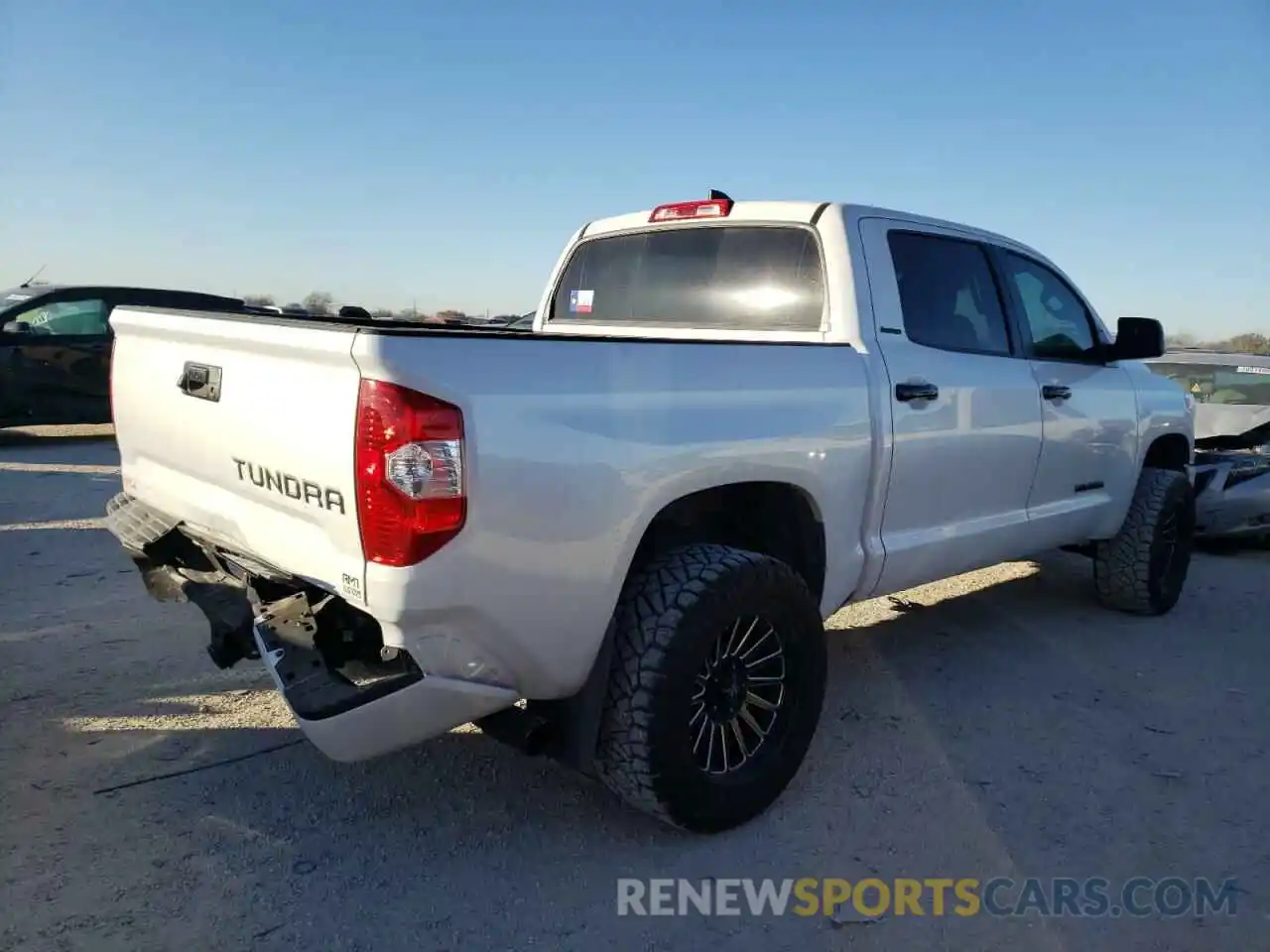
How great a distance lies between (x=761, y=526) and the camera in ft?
11.0

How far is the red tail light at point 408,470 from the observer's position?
220 cm

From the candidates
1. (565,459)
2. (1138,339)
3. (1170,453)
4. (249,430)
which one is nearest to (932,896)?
(565,459)

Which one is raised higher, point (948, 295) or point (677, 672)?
point (948, 295)

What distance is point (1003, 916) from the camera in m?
2.57

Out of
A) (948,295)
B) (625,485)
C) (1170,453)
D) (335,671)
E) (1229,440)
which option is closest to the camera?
(335,671)

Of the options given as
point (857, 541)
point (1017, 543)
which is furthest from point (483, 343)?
point (1017, 543)

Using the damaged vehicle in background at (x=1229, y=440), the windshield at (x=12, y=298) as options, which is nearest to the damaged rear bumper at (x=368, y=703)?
the damaged vehicle in background at (x=1229, y=440)

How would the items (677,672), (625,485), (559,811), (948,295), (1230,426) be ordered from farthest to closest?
(1230,426)
(948,295)
(559,811)
(677,672)
(625,485)

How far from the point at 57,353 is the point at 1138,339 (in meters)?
10.9

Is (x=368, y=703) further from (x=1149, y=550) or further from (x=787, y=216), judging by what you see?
(x=1149, y=550)

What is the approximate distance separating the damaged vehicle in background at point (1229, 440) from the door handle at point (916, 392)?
4154mm

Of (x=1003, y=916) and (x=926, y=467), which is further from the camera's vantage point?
(x=926, y=467)

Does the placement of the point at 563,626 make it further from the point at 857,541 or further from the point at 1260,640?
the point at 1260,640

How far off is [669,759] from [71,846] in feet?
5.54
